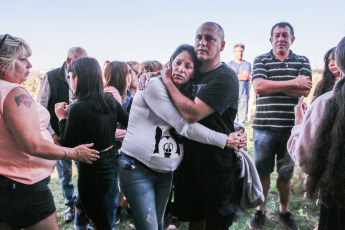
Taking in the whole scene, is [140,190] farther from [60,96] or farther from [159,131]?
[60,96]

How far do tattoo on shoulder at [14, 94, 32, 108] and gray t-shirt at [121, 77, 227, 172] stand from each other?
2.58 feet

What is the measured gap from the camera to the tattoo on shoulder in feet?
5.11

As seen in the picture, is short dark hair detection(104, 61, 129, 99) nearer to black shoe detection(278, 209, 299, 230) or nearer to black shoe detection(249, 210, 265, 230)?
black shoe detection(249, 210, 265, 230)

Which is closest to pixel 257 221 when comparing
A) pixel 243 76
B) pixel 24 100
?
pixel 24 100

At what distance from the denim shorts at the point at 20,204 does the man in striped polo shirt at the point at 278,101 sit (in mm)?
2687

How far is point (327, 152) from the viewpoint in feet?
4.60

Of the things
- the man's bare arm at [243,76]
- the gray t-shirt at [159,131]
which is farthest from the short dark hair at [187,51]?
the man's bare arm at [243,76]

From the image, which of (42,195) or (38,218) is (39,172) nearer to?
(42,195)

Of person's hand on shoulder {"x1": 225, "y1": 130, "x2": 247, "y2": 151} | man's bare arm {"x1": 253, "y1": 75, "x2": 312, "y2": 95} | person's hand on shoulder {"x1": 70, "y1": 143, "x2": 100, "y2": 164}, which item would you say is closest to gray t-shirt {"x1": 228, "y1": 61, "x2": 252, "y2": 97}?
man's bare arm {"x1": 253, "y1": 75, "x2": 312, "y2": 95}

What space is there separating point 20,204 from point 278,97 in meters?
3.04

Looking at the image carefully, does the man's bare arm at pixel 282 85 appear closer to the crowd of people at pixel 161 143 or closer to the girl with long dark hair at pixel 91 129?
the crowd of people at pixel 161 143

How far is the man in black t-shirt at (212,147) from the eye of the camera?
200 centimetres

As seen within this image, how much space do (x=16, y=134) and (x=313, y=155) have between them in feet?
5.97

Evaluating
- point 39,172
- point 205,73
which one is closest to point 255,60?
point 205,73
